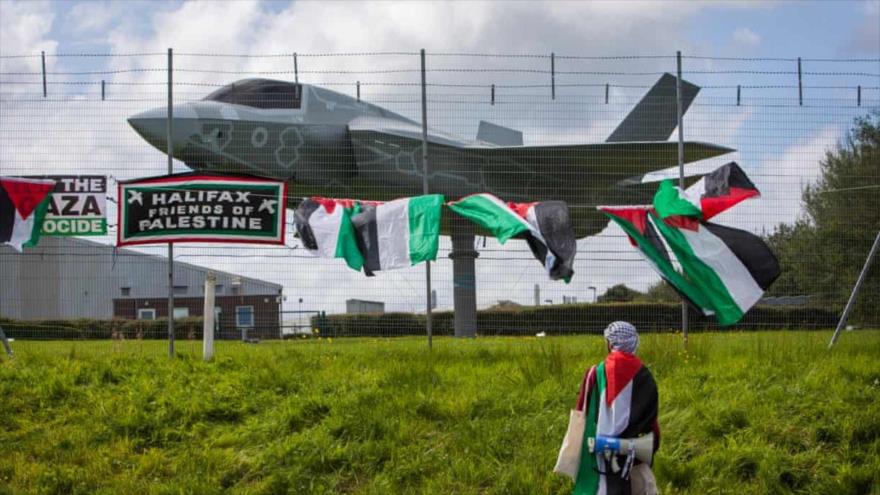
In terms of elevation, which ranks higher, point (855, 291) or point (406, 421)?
point (855, 291)

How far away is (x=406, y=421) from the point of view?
29.1 ft

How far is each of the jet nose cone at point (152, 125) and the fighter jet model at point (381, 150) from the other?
0.03m

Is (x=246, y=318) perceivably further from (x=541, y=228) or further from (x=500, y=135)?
(x=500, y=135)

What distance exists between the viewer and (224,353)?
38.4 ft

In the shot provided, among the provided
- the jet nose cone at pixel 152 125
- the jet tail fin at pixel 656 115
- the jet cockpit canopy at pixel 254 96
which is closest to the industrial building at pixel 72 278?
the jet nose cone at pixel 152 125

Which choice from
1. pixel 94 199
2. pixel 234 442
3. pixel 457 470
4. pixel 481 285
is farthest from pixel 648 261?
pixel 94 199

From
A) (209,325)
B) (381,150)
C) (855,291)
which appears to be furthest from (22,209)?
(855,291)

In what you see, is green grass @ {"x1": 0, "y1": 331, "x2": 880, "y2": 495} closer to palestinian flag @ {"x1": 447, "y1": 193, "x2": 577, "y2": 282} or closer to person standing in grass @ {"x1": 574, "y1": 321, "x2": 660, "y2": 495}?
palestinian flag @ {"x1": 447, "y1": 193, "x2": 577, "y2": 282}

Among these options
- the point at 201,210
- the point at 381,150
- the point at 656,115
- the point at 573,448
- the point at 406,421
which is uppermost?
the point at 656,115

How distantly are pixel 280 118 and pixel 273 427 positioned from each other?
1374cm

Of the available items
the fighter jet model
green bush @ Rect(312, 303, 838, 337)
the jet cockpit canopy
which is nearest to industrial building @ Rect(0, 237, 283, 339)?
green bush @ Rect(312, 303, 838, 337)

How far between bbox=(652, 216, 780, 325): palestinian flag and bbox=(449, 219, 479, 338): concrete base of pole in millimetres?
2586

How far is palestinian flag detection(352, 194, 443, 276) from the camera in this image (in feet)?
40.1

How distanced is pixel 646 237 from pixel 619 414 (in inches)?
260
